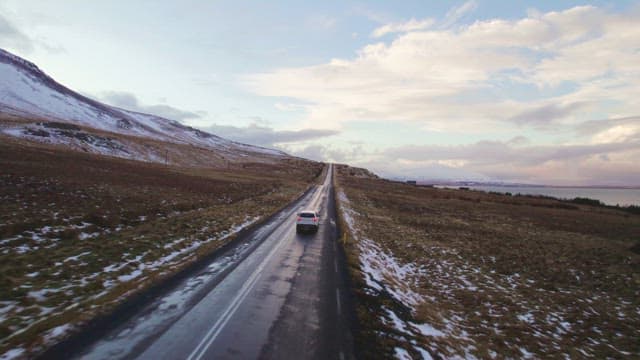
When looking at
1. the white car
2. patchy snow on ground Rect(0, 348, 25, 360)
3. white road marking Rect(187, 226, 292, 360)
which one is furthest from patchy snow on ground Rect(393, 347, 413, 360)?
the white car

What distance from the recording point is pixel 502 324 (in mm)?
12328

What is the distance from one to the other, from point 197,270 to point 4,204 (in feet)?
54.0

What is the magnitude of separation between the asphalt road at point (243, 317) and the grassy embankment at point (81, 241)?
1.51 meters

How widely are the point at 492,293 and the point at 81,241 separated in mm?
20303

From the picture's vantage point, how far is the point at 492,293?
50.6ft

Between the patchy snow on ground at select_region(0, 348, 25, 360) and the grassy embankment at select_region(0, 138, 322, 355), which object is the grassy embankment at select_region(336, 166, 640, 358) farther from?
the grassy embankment at select_region(0, 138, 322, 355)

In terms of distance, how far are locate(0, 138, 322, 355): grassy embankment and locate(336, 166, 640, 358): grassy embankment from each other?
845 centimetres

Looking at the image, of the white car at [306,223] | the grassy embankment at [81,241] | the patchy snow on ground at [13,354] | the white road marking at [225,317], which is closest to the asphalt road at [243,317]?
the white road marking at [225,317]

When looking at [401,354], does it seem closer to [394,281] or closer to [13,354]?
[394,281]

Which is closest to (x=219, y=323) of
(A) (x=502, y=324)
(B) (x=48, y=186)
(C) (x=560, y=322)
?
(A) (x=502, y=324)

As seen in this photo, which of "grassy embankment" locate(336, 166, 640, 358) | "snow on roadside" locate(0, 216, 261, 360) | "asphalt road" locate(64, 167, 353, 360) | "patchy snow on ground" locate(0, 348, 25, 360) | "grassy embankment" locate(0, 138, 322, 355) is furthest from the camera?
"grassy embankment" locate(336, 166, 640, 358)

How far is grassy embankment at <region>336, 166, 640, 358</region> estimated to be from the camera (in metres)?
10.7

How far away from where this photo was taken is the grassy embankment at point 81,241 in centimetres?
1052

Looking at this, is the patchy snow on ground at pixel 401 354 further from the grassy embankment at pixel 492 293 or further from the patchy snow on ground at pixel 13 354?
the patchy snow on ground at pixel 13 354
